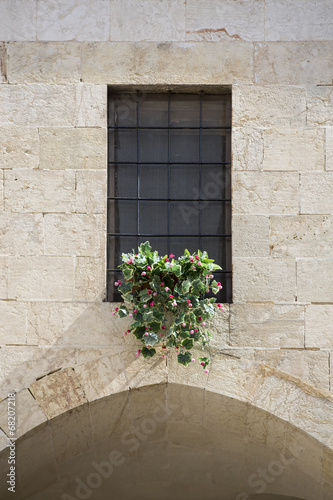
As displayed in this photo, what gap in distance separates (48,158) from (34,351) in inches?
52.4

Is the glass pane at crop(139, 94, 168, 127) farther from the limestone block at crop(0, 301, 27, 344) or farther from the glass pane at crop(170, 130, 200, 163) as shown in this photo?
the limestone block at crop(0, 301, 27, 344)

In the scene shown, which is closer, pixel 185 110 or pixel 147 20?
pixel 147 20

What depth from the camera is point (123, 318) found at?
4.30 m

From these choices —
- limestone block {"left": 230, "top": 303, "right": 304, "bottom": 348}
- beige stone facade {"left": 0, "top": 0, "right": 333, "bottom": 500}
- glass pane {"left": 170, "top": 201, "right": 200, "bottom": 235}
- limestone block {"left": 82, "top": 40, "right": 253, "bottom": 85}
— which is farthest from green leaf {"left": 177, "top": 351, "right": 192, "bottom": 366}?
limestone block {"left": 82, "top": 40, "right": 253, "bottom": 85}

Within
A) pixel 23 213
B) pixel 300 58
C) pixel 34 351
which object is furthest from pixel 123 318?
pixel 300 58

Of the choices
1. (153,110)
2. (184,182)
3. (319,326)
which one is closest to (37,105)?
(153,110)

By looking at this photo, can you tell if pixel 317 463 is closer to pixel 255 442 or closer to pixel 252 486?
pixel 255 442

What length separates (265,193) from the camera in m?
4.35

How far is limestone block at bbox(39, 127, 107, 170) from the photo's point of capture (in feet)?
14.4

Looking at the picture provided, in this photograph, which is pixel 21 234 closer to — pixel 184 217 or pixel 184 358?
pixel 184 217

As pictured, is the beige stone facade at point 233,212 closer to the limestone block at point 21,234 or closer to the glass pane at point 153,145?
the limestone block at point 21,234

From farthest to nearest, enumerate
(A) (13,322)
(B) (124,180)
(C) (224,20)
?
1. (B) (124,180)
2. (C) (224,20)
3. (A) (13,322)

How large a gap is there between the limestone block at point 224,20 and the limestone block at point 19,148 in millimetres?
1319

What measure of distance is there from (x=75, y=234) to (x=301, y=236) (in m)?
1.55
